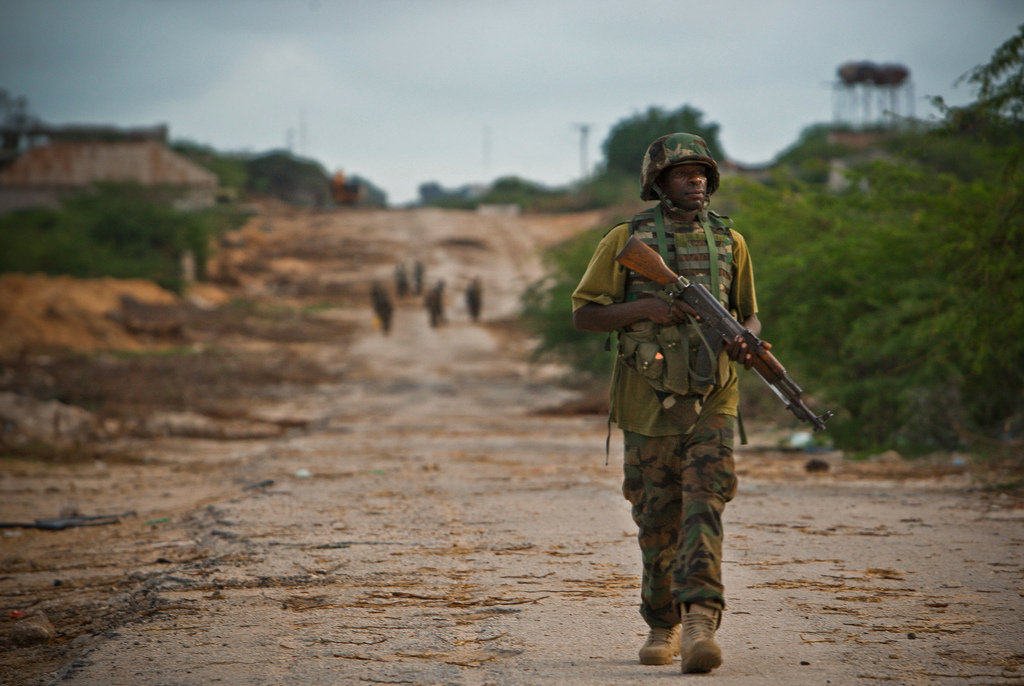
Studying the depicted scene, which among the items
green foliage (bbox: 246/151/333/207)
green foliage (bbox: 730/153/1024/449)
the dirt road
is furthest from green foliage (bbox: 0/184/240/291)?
green foliage (bbox: 730/153/1024/449)

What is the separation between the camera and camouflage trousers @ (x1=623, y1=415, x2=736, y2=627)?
3.45m

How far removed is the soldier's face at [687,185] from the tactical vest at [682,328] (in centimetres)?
9

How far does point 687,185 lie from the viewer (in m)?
3.72

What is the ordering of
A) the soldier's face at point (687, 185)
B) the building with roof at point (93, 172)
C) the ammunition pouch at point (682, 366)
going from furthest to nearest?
1. the building with roof at point (93, 172)
2. the soldier's face at point (687, 185)
3. the ammunition pouch at point (682, 366)

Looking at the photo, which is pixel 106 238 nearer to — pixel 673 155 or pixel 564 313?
pixel 564 313

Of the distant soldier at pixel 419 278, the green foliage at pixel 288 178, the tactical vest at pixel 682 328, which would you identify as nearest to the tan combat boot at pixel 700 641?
the tactical vest at pixel 682 328

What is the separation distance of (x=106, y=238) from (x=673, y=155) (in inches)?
1535

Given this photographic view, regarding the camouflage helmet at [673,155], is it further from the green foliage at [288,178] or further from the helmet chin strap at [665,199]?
the green foliage at [288,178]

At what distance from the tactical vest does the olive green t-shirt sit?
5 centimetres

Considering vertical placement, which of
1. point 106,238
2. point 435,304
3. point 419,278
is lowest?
point 435,304

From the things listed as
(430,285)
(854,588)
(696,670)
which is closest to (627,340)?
(696,670)

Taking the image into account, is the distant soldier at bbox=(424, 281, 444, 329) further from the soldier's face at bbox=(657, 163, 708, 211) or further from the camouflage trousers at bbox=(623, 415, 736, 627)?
the camouflage trousers at bbox=(623, 415, 736, 627)

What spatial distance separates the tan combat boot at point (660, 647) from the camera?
348 cm

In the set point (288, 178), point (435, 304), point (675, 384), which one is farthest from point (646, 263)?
point (288, 178)
